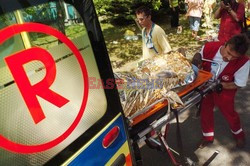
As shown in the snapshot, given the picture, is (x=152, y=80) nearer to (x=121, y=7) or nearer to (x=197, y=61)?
(x=197, y=61)

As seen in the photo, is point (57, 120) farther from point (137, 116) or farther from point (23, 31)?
point (137, 116)

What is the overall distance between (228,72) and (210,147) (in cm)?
104

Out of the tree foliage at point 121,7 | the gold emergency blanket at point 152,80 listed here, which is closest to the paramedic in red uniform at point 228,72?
the gold emergency blanket at point 152,80

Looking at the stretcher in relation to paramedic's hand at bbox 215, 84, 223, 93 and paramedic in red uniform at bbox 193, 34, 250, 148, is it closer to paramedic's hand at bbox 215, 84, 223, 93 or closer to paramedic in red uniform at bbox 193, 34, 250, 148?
paramedic's hand at bbox 215, 84, 223, 93

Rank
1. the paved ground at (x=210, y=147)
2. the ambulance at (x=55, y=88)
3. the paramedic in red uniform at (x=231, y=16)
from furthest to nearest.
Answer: the paramedic in red uniform at (x=231, y=16) < the paved ground at (x=210, y=147) < the ambulance at (x=55, y=88)

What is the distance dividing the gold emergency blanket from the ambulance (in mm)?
430

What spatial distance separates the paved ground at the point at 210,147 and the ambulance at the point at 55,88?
64.2 inches

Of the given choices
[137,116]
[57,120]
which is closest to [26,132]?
[57,120]

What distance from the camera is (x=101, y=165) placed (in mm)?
1599

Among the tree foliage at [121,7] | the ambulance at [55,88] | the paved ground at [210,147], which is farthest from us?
the tree foliage at [121,7]

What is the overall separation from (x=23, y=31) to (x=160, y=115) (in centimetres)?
139

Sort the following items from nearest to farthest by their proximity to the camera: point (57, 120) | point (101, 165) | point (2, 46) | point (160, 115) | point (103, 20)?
1. point (2, 46)
2. point (57, 120)
3. point (101, 165)
4. point (160, 115)
5. point (103, 20)

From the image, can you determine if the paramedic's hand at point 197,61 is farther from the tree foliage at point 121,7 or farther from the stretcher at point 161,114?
the tree foliage at point 121,7

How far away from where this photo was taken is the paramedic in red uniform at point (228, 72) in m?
2.63
